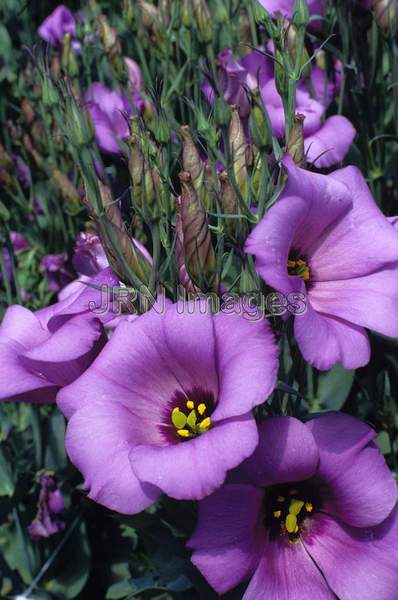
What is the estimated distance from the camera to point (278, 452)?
752mm

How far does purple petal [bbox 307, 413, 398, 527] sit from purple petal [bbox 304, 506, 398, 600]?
0.03 metres

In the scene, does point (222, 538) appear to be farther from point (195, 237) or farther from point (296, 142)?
point (296, 142)

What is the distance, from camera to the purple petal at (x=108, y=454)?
28.0 inches

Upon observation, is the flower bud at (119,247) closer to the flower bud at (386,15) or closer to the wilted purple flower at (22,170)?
the flower bud at (386,15)

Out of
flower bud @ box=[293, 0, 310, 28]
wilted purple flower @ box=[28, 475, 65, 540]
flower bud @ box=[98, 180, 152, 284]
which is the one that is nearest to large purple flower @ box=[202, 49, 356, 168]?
flower bud @ box=[293, 0, 310, 28]

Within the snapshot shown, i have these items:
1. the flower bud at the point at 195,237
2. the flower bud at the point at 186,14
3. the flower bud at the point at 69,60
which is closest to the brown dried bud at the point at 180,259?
the flower bud at the point at 195,237

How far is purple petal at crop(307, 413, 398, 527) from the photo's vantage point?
30.4 inches

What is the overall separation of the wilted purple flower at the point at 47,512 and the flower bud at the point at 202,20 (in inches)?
32.8

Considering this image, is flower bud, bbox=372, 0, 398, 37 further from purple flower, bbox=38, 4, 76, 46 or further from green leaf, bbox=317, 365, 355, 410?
purple flower, bbox=38, 4, 76, 46

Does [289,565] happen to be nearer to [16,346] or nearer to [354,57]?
[16,346]

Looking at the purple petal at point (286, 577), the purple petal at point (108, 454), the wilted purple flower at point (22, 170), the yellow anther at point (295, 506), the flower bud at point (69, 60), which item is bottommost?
the wilted purple flower at point (22, 170)

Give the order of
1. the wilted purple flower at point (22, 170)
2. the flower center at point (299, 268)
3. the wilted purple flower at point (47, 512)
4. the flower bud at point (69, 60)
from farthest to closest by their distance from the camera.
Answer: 1. the wilted purple flower at point (22, 170)
2. the flower bud at point (69, 60)
3. the wilted purple flower at point (47, 512)
4. the flower center at point (299, 268)

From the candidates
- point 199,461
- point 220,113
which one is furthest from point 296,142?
point 199,461

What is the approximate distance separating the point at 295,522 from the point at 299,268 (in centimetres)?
29
